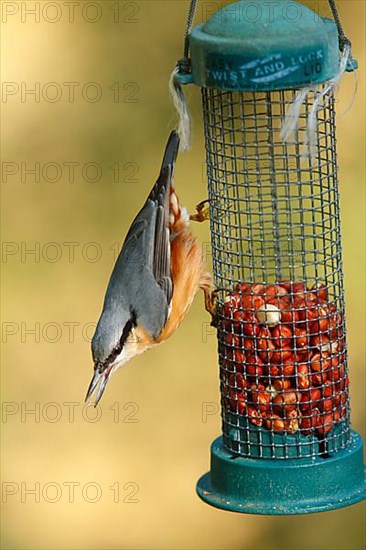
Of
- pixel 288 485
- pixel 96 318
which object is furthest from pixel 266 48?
pixel 96 318

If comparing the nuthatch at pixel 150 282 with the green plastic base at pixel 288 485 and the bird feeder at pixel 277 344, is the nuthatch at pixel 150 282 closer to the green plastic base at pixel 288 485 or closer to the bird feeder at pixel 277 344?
the bird feeder at pixel 277 344

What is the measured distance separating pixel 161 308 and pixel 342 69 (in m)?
1.43

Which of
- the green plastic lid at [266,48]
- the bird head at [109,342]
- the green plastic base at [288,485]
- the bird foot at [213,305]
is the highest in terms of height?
the green plastic lid at [266,48]

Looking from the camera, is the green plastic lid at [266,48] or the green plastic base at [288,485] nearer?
the green plastic lid at [266,48]

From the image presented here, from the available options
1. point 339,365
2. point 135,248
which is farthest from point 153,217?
point 339,365

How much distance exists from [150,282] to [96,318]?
219 cm

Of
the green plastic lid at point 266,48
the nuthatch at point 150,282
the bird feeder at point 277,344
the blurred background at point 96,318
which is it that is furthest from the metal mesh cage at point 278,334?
the blurred background at point 96,318

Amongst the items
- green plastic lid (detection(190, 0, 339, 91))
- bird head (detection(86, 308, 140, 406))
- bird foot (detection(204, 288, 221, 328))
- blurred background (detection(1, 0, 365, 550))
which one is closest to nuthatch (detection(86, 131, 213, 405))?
bird head (detection(86, 308, 140, 406))

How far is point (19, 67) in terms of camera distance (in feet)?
23.6

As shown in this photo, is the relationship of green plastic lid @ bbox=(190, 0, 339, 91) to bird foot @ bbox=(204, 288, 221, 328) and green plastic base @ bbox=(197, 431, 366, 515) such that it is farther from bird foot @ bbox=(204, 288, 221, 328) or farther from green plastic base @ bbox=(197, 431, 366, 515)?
green plastic base @ bbox=(197, 431, 366, 515)

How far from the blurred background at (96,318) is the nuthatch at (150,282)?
1.76 meters

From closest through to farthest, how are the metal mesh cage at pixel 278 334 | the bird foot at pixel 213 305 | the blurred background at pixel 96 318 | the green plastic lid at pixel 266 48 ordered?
the green plastic lid at pixel 266 48
the metal mesh cage at pixel 278 334
the bird foot at pixel 213 305
the blurred background at pixel 96 318

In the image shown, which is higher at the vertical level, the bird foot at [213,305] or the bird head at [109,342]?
the bird foot at [213,305]

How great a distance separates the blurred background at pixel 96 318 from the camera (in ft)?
22.9
